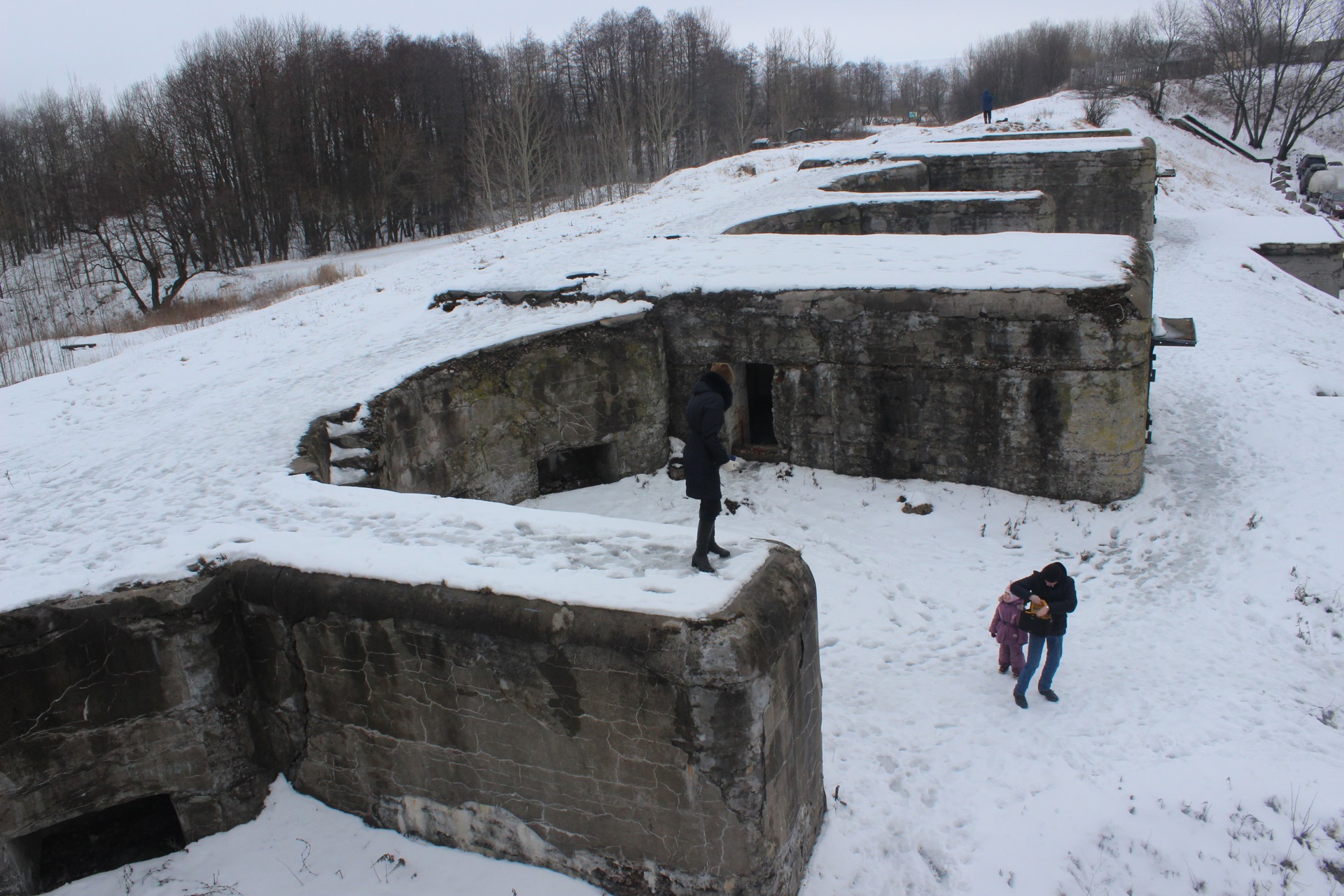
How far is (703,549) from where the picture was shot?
4559 mm

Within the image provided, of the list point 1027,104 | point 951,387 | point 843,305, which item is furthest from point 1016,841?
point 1027,104

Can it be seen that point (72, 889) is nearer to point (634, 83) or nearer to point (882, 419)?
point (882, 419)

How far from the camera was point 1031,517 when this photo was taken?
8547mm

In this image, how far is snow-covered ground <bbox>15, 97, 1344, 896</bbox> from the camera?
4.81 meters

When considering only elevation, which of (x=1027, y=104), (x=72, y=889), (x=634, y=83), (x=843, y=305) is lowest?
(x=72, y=889)

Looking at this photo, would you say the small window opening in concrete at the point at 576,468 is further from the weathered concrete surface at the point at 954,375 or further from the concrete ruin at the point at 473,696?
the concrete ruin at the point at 473,696

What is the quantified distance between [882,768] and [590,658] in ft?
8.34

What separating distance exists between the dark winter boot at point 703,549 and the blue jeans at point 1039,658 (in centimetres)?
279

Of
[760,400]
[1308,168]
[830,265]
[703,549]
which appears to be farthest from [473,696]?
[1308,168]

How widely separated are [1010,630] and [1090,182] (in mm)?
14159

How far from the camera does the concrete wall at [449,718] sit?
412cm

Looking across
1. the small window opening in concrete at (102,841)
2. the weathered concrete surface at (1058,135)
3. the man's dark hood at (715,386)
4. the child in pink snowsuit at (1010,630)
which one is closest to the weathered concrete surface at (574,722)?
the man's dark hood at (715,386)

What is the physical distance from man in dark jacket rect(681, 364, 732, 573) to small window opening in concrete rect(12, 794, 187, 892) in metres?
3.61

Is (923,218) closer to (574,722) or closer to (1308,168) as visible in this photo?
(574,722)
